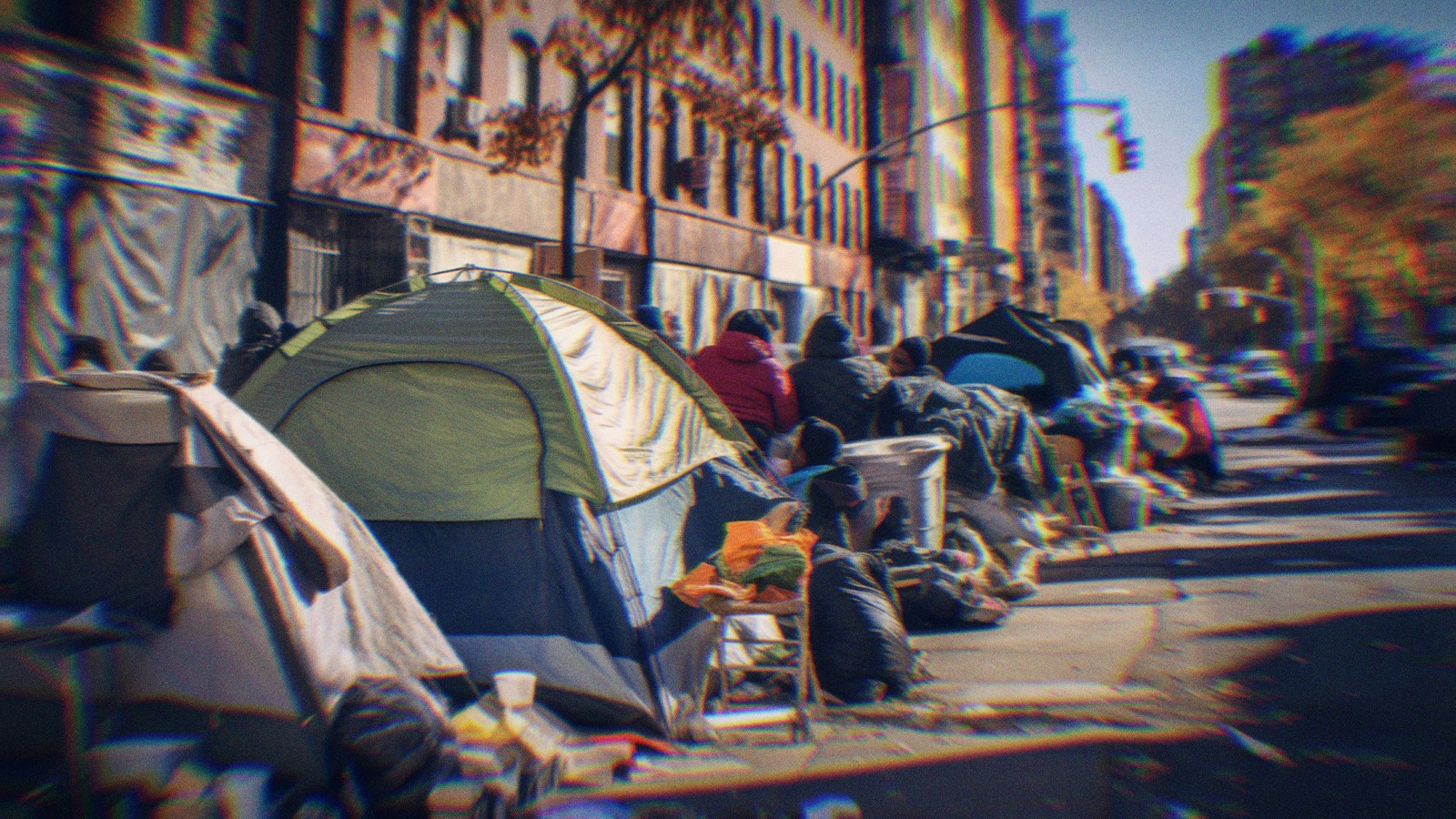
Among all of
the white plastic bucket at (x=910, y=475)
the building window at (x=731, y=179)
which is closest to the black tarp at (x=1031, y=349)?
the white plastic bucket at (x=910, y=475)

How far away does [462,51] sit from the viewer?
1411 cm

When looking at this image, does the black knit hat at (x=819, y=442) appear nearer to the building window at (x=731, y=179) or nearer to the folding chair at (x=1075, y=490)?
the folding chair at (x=1075, y=490)

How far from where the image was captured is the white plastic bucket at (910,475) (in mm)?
6180

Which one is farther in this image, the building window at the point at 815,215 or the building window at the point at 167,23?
the building window at the point at 815,215

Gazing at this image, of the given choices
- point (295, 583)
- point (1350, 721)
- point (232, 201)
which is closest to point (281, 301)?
point (232, 201)

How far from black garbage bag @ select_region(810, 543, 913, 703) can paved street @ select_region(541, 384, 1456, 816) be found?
0.16 m

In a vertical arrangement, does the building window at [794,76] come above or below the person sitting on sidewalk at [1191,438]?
above

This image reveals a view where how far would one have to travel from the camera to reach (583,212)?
16016 millimetres

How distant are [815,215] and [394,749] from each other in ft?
82.4

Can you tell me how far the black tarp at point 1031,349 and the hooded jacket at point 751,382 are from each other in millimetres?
4243

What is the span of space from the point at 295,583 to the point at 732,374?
157 inches

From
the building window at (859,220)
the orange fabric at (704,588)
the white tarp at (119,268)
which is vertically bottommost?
the orange fabric at (704,588)

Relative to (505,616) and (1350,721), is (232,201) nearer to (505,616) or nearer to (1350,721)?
(505,616)

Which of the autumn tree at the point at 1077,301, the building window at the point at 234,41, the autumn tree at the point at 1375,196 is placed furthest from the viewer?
the autumn tree at the point at 1077,301
